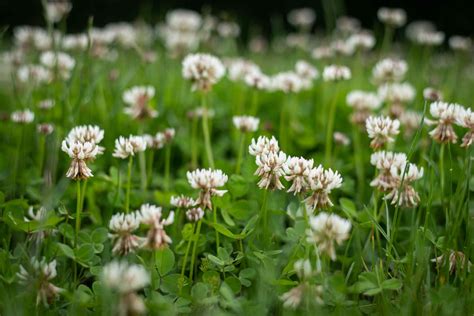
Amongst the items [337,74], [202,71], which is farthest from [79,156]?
[337,74]

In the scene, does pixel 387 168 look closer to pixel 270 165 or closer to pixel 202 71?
pixel 270 165

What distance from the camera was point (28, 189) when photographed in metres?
1.69

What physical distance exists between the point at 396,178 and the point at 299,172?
0.91 feet

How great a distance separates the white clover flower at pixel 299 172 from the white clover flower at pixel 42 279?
20.2 inches

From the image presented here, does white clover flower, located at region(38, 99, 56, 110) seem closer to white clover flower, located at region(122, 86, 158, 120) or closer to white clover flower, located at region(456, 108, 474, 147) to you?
white clover flower, located at region(122, 86, 158, 120)

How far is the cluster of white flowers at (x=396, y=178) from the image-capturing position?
1.40m

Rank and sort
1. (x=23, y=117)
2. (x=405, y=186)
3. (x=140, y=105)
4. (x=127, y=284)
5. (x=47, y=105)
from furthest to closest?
(x=47, y=105), (x=140, y=105), (x=23, y=117), (x=405, y=186), (x=127, y=284)

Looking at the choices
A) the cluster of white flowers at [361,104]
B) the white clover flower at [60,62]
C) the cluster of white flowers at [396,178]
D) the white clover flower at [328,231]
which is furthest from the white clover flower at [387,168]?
the white clover flower at [60,62]

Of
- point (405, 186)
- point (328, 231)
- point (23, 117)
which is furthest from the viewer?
point (23, 117)

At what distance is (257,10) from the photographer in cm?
743

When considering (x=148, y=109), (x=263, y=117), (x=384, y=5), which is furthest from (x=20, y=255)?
(x=384, y=5)

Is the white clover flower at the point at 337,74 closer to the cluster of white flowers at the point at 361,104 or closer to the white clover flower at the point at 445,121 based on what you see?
the cluster of white flowers at the point at 361,104

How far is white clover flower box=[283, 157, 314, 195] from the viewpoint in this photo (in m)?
1.28

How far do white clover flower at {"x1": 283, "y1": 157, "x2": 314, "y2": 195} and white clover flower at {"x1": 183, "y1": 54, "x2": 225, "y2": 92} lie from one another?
2.04 feet
